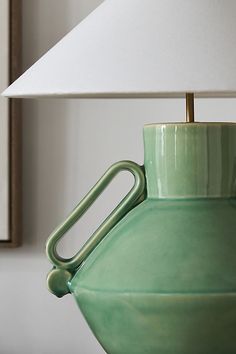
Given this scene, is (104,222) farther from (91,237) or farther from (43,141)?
(43,141)

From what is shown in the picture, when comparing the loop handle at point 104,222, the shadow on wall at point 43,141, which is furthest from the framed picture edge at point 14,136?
the loop handle at point 104,222

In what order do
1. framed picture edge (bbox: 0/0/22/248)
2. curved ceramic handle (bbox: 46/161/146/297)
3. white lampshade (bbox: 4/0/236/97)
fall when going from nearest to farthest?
white lampshade (bbox: 4/0/236/97)
curved ceramic handle (bbox: 46/161/146/297)
framed picture edge (bbox: 0/0/22/248)

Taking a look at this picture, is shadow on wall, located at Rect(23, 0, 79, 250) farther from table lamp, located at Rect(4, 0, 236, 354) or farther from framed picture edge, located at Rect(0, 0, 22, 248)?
Result: table lamp, located at Rect(4, 0, 236, 354)

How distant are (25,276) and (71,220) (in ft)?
1.27

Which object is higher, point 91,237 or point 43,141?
point 43,141

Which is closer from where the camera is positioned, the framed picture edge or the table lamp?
the table lamp

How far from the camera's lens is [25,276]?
1167mm

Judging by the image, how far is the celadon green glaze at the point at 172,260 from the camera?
2.32ft

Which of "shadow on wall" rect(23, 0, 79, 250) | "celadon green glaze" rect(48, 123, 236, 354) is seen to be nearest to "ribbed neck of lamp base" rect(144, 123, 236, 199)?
"celadon green glaze" rect(48, 123, 236, 354)

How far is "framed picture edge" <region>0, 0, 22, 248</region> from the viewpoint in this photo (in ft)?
3.72

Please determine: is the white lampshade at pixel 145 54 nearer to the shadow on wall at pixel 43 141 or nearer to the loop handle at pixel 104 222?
the loop handle at pixel 104 222

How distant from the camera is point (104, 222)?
80cm

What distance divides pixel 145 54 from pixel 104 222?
7.0 inches

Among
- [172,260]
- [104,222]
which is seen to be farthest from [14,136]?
[172,260]
